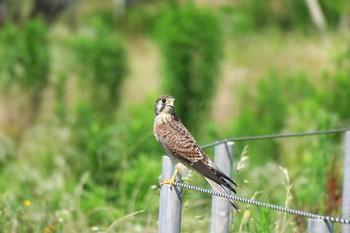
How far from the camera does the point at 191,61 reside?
31.1 feet

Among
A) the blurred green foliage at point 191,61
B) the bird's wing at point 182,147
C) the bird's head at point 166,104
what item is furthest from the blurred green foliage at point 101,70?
the bird's wing at point 182,147

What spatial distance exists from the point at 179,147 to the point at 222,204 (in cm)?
33

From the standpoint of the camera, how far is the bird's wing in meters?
3.81

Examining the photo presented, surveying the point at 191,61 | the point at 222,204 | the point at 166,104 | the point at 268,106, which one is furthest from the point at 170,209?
the point at 268,106

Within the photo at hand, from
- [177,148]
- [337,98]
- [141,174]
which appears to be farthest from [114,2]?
[177,148]

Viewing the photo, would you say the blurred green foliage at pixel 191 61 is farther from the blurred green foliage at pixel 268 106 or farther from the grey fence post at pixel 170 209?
the grey fence post at pixel 170 209

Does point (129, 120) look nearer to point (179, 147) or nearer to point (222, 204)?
point (179, 147)

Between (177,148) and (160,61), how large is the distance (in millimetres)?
5755

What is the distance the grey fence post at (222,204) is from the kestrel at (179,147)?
0.10m

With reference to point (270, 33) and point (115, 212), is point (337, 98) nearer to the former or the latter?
point (115, 212)

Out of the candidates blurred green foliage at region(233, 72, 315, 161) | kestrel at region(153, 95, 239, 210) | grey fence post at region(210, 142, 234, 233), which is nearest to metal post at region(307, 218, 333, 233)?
kestrel at region(153, 95, 239, 210)

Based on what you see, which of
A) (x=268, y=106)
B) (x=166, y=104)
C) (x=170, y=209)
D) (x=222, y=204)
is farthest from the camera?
(x=268, y=106)

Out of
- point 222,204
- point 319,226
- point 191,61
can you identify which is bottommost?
point 319,226

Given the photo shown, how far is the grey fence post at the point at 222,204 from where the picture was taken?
3.90 m
